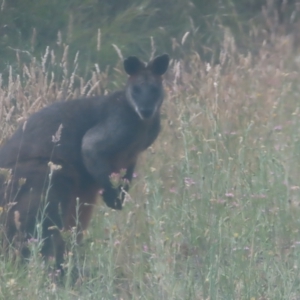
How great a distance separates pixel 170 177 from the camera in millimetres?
5867

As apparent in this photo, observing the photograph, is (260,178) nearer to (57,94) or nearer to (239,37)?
(57,94)

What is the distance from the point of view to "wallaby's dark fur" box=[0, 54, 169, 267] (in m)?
5.19

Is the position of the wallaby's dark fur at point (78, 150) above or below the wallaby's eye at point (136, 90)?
below

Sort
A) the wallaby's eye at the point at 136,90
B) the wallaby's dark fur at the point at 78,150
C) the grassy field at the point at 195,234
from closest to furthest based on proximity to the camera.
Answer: the grassy field at the point at 195,234 < the wallaby's dark fur at the point at 78,150 < the wallaby's eye at the point at 136,90

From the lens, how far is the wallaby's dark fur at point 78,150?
519cm

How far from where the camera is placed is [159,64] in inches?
238

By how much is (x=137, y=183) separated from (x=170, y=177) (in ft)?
0.86

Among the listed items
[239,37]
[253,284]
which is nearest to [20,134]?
[253,284]

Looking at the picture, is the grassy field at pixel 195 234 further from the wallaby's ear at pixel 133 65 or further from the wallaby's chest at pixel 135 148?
the wallaby's ear at pixel 133 65

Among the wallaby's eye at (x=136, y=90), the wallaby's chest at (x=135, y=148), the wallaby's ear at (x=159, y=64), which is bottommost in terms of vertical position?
the wallaby's chest at (x=135, y=148)

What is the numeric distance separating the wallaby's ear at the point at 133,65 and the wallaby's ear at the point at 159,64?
0.08 meters

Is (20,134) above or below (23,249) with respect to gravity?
above

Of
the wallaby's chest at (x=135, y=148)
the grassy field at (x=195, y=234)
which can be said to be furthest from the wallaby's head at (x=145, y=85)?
the grassy field at (x=195, y=234)

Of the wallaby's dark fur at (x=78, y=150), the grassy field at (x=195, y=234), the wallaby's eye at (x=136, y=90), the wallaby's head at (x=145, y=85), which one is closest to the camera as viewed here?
the grassy field at (x=195, y=234)
